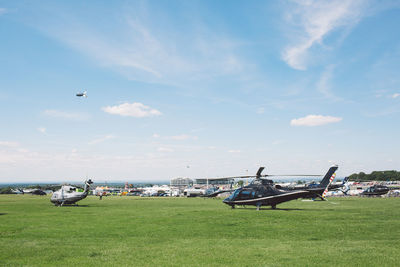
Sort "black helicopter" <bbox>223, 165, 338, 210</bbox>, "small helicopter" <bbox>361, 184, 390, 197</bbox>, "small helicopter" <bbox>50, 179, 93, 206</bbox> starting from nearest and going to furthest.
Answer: "black helicopter" <bbox>223, 165, 338, 210</bbox> → "small helicopter" <bbox>50, 179, 93, 206</bbox> → "small helicopter" <bbox>361, 184, 390, 197</bbox>

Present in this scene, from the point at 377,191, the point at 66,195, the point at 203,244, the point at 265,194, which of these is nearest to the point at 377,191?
the point at 377,191

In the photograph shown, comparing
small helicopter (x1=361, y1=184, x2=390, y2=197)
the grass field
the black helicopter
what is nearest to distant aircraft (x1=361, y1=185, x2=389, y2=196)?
small helicopter (x1=361, y1=184, x2=390, y2=197)

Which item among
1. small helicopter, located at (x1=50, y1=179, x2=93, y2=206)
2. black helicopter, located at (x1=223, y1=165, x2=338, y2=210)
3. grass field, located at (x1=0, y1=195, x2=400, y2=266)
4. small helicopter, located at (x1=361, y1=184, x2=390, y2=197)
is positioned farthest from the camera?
small helicopter, located at (x1=361, y1=184, x2=390, y2=197)

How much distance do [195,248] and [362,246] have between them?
6727 mm

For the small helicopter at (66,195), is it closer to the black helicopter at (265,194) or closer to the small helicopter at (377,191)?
the black helicopter at (265,194)

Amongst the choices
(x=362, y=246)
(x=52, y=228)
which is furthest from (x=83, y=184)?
(x=362, y=246)

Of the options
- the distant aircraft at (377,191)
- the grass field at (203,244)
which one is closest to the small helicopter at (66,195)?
the grass field at (203,244)

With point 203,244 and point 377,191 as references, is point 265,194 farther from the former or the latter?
point 377,191

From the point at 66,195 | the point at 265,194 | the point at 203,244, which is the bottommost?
the point at 203,244

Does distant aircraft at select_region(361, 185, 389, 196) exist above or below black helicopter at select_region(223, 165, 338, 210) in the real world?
below

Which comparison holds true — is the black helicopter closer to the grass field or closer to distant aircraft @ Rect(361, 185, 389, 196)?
the grass field

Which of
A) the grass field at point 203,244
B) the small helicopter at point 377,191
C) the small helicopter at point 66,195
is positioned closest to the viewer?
the grass field at point 203,244

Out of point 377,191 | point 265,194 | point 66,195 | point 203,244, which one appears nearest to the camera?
point 203,244

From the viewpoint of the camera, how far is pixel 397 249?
38.6 ft
